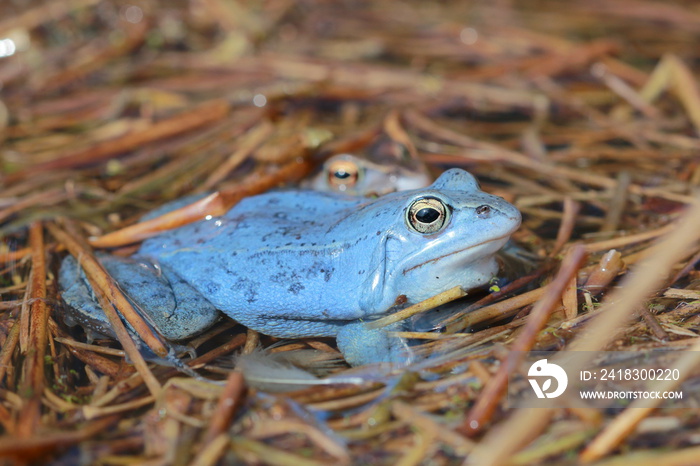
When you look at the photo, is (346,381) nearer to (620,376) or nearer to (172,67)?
(620,376)

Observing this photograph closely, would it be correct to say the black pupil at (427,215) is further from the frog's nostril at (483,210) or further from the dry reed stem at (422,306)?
the dry reed stem at (422,306)

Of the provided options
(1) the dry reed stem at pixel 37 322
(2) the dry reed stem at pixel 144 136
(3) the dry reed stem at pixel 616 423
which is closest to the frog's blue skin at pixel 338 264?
(1) the dry reed stem at pixel 37 322

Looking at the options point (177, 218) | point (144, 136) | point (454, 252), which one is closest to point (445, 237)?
point (454, 252)

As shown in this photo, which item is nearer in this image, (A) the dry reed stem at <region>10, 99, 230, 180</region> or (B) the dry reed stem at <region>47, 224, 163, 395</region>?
(B) the dry reed stem at <region>47, 224, 163, 395</region>

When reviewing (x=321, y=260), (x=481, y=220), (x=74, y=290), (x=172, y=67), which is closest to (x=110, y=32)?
(x=172, y=67)

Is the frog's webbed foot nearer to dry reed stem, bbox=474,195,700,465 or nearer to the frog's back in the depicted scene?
the frog's back

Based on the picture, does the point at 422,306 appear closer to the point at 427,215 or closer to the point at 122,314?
the point at 427,215
